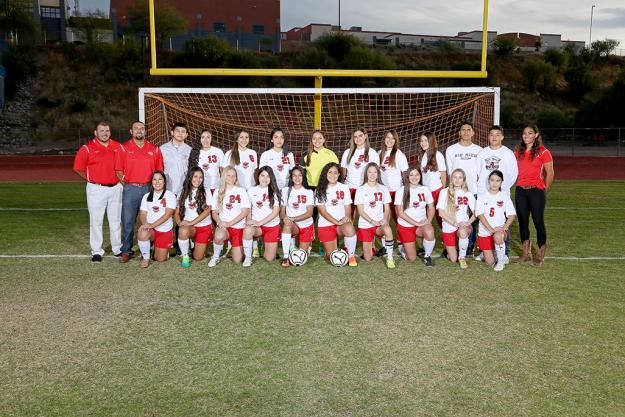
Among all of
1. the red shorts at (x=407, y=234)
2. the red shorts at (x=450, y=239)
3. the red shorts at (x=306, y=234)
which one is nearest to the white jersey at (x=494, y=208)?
the red shorts at (x=450, y=239)

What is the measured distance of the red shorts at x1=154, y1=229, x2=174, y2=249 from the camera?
6594mm

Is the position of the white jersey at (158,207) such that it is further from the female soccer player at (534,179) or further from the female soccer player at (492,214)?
the female soccer player at (534,179)

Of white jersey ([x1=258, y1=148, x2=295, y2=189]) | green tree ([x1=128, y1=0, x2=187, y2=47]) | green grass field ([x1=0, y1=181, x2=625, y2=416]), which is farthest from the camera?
green tree ([x1=128, y1=0, x2=187, y2=47])

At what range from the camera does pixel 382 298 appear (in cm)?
522

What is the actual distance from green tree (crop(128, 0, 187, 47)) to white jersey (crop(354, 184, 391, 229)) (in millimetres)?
40883

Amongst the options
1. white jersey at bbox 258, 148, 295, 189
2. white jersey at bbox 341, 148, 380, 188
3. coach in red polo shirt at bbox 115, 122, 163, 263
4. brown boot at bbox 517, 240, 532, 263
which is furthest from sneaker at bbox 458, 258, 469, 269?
coach in red polo shirt at bbox 115, 122, 163, 263

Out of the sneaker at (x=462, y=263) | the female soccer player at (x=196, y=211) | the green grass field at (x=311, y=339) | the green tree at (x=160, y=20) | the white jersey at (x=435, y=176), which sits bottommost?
the green grass field at (x=311, y=339)

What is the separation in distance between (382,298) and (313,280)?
89 centimetres

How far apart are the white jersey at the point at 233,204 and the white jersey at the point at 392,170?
70.9 inches

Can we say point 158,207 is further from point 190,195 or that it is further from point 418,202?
point 418,202

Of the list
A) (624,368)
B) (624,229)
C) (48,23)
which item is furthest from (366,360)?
(48,23)

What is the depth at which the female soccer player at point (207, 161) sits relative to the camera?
23.2ft

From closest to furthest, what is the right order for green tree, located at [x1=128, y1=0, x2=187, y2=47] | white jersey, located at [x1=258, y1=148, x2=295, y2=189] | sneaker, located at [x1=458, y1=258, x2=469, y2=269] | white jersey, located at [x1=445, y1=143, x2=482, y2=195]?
1. sneaker, located at [x1=458, y1=258, x2=469, y2=269]
2. white jersey, located at [x1=445, y1=143, x2=482, y2=195]
3. white jersey, located at [x1=258, y1=148, x2=295, y2=189]
4. green tree, located at [x1=128, y1=0, x2=187, y2=47]

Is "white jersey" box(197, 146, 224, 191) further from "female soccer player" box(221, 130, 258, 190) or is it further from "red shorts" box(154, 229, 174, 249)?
"red shorts" box(154, 229, 174, 249)
